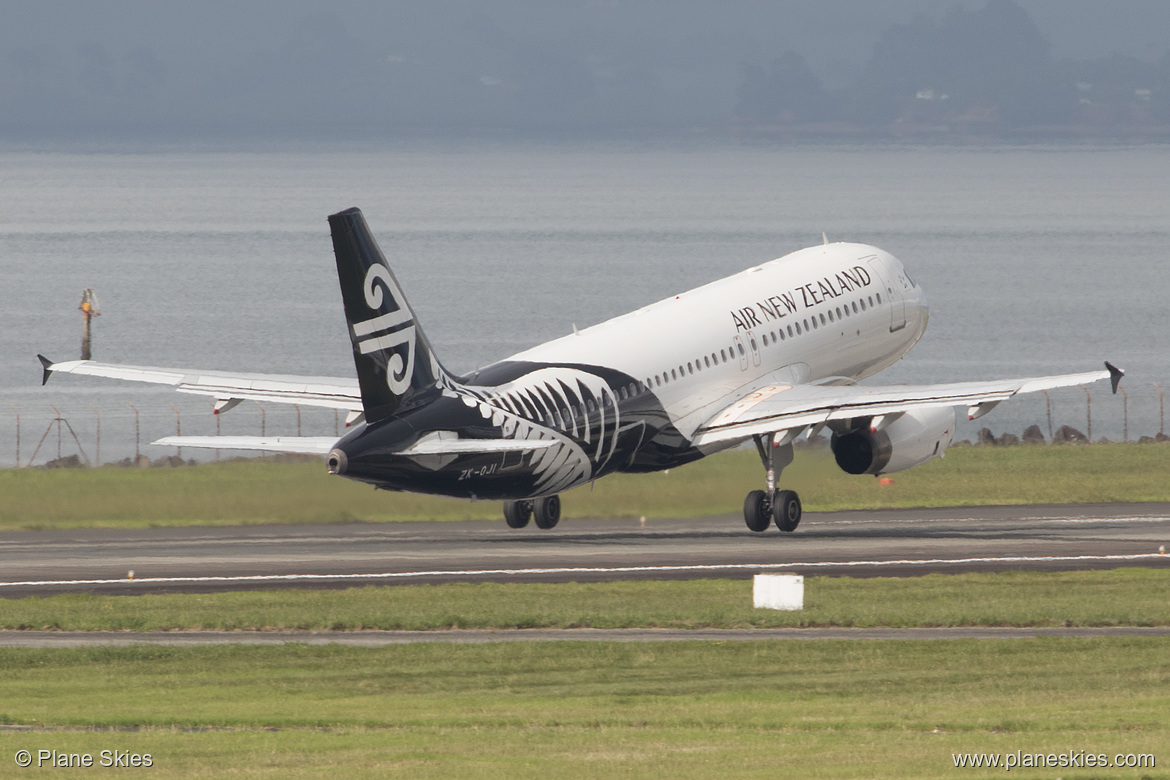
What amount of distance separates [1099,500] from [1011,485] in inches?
206

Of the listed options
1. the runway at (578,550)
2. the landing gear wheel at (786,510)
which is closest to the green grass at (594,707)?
the runway at (578,550)

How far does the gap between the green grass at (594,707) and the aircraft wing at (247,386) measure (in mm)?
19145

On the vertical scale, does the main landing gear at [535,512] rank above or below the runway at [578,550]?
above

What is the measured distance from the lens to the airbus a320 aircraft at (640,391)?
40812mm

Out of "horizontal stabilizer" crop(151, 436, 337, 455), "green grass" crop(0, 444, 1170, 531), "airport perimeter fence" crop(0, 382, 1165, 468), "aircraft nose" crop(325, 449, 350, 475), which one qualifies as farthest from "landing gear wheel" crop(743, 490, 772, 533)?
"airport perimeter fence" crop(0, 382, 1165, 468)

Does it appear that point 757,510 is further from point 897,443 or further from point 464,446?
point 464,446

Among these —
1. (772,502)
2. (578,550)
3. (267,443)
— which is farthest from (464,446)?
(772,502)

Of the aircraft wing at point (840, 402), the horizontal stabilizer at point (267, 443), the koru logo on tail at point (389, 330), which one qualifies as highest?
the koru logo on tail at point (389, 330)

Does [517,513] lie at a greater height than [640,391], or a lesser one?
lesser

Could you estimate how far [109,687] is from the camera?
A: 2877cm

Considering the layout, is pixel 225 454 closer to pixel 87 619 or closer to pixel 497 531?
pixel 497 531

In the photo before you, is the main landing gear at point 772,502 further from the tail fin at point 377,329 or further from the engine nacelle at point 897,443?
the tail fin at point 377,329

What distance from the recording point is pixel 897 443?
51.2 meters

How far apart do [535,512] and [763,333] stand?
8107 mm
